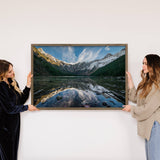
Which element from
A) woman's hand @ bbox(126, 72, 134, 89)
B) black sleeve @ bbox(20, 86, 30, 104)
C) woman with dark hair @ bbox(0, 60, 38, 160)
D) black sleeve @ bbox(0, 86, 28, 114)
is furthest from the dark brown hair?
woman's hand @ bbox(126, 72, 134, 89)

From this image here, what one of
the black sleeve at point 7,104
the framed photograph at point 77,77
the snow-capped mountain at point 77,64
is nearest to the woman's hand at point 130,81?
the framed photograph at point 77,77

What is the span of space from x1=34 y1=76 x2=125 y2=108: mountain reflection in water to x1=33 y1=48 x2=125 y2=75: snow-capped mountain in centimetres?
8

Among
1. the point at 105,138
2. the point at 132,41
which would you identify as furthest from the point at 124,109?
the point at 132,41

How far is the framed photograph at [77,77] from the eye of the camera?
1.67 metres

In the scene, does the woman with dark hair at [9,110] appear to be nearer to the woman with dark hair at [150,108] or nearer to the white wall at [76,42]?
the white wall at [76,42]

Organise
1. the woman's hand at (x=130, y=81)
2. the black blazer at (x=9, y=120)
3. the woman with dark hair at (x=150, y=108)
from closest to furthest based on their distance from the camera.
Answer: the woman with dark hair at (x=150, y=108) < the black blazer at (x=9, y=120) < the woman's hand at (x=130, y=81)

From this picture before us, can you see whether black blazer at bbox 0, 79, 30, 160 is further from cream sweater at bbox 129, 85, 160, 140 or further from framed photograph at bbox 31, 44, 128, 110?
cream sweater at bbox 129, 85, 160, 140

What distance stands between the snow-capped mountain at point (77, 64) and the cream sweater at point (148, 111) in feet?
1.88

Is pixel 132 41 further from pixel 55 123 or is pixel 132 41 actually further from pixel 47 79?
pixel 55 123

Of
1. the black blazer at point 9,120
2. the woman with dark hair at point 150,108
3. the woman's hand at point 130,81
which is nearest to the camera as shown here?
the woman with dark hair at point 150,108

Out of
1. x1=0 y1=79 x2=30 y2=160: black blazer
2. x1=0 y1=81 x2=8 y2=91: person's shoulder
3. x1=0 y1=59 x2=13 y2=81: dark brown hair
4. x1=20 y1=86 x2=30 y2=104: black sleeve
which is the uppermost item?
x1=0 y1=59 x2=13 y2=81: dark brown hair

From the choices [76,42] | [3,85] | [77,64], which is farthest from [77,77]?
[3,85]

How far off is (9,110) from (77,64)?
0.88 m

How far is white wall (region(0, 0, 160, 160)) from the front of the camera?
171cm
